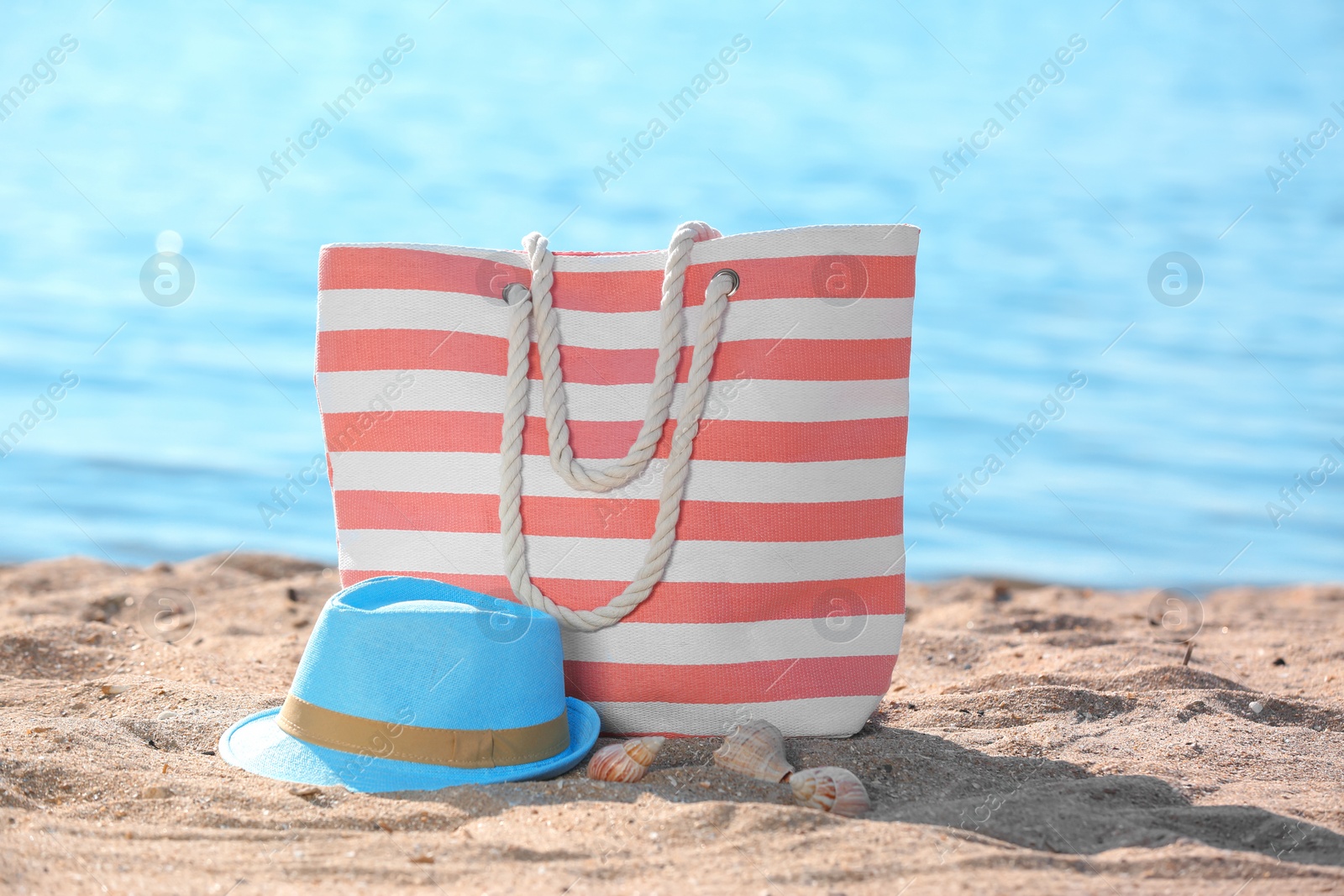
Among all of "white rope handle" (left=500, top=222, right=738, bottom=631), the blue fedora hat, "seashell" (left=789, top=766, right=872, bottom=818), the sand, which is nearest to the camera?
the sand

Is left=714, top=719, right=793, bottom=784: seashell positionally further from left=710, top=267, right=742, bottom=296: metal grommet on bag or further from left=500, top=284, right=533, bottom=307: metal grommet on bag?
left=500, top=284, right=533, bottom=307: metal grommet on bag

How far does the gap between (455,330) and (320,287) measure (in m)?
0.35

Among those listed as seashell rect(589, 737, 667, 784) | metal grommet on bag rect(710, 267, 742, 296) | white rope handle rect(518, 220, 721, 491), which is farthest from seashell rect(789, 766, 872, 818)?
metal grommet on bag rect(710, 267, 742, 296)

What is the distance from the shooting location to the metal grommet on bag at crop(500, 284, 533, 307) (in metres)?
2.41

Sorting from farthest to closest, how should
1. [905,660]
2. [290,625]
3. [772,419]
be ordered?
[290,625], [905,660], [772,419]

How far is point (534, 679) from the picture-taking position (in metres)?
2.12

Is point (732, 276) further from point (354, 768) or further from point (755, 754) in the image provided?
point (354, 768)

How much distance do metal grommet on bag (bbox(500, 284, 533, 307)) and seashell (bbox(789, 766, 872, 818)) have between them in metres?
1.13

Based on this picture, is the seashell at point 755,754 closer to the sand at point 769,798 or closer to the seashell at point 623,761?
the sand at point 769,798

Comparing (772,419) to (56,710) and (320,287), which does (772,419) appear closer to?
(320,287)

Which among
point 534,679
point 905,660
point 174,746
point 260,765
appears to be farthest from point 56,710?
point 905,660

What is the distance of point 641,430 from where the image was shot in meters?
2.35

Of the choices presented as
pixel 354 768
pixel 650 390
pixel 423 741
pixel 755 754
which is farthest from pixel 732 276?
pixel 354 768

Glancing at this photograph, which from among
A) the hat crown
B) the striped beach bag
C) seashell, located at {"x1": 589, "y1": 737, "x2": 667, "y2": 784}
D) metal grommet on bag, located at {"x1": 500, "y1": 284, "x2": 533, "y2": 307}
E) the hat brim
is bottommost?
the hat brim
